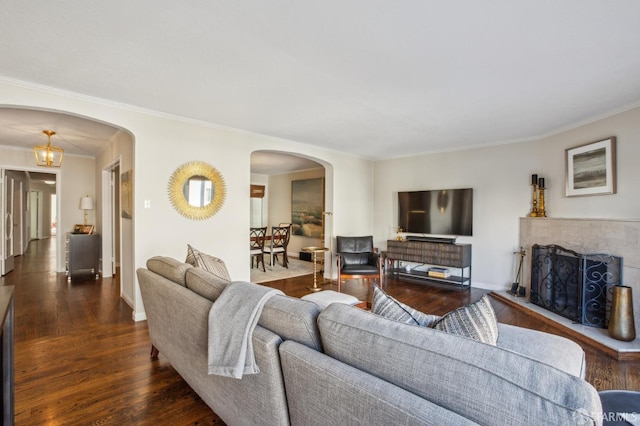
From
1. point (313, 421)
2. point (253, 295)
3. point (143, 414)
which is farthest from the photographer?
point (143, 414)

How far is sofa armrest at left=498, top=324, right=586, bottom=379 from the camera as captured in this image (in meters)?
1.45

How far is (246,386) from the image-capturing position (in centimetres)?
140

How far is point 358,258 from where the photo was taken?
5.14 metres

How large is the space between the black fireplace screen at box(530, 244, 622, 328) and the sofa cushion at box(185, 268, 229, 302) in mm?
3777

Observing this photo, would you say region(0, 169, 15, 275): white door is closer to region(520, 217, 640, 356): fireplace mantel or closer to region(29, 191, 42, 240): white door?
region(29, 191, 42, 240): white door

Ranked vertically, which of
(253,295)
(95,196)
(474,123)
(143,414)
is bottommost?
(143,414)

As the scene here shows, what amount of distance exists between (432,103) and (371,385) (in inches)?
120

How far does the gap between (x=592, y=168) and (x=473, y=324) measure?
3.83 m

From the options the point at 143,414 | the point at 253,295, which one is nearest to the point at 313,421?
the point at 253,295

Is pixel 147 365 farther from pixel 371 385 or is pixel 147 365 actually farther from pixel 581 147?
pixel 581 147

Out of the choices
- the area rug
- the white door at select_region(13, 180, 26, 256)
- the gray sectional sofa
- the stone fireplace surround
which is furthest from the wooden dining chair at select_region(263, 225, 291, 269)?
the white door at select_region(13, 180, 26, 256)

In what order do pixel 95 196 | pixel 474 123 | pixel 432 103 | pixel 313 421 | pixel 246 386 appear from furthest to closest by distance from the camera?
pixel 95 196 < pixel 474 123 < pixel 432 103 < pixel 246 386 < pixel 313 421

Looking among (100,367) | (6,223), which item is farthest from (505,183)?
(6,223)

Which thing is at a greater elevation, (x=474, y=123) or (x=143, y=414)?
(x=474, y=123)
